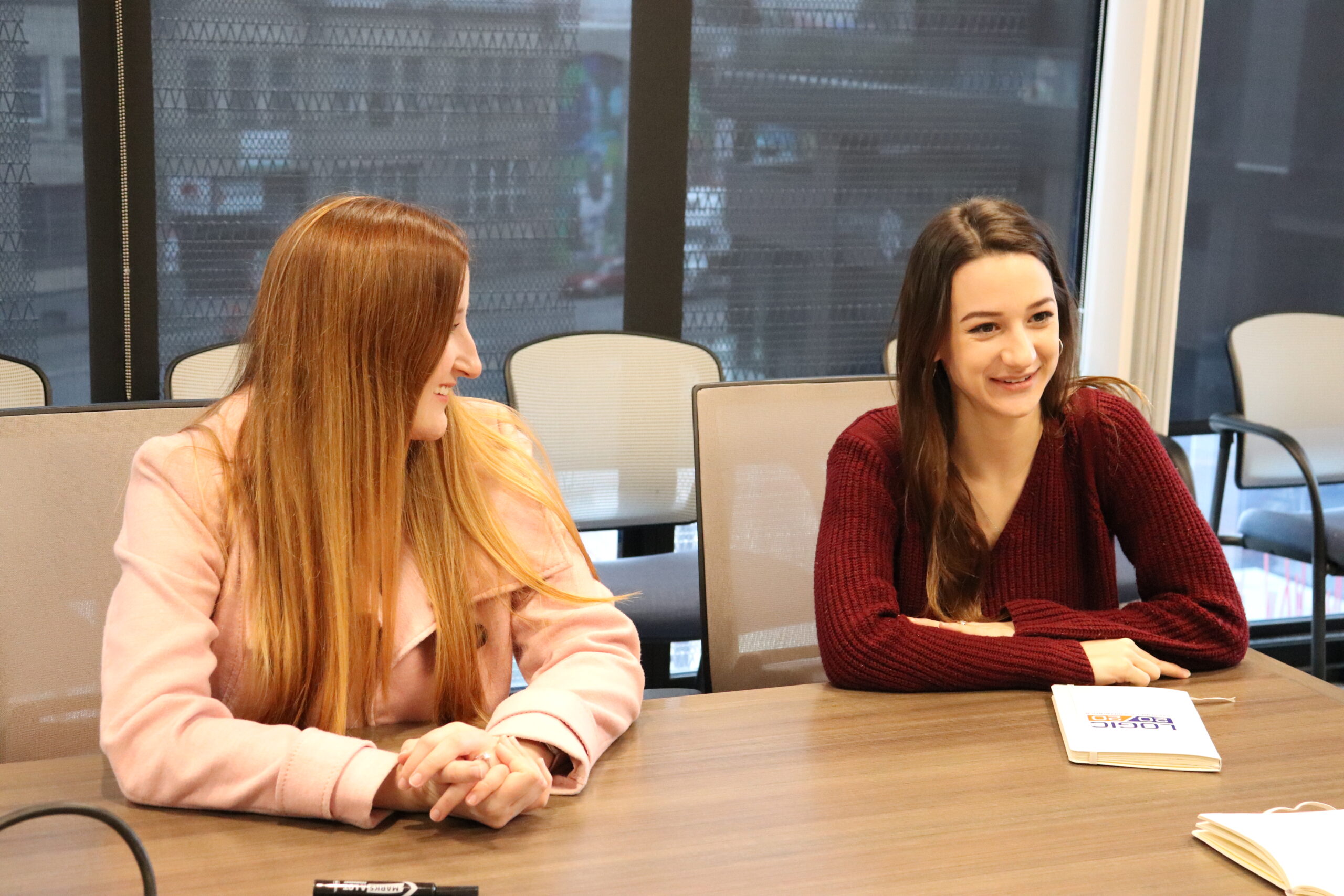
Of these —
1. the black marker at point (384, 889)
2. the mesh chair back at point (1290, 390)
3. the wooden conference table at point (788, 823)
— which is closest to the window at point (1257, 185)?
the mesh chair back at point (1290, 390)

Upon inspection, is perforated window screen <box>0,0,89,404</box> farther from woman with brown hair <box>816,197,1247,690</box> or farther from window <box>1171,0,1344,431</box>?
window <box>1171,0,1344,431</box>

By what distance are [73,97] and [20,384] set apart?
80cm

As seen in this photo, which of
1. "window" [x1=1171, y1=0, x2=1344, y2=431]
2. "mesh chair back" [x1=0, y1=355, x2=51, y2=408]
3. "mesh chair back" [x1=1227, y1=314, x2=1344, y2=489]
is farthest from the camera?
"window" [x1=1171, y1=0, x2=1344, y2=431]

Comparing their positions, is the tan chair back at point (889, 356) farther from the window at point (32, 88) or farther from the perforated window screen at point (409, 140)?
the window at point (32, 88)

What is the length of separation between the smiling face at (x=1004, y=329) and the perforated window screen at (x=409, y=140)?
1.87 metres

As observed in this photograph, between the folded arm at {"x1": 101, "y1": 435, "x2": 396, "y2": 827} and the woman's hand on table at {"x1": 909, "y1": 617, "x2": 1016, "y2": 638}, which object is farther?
the woman's hand on table at {"x1": 909, "y1": 617, "x2": 1016, "y2": 638}

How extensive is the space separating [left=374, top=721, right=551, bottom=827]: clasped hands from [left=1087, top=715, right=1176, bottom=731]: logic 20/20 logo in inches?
25.4

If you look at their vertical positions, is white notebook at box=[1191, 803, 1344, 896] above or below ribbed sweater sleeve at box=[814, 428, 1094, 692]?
below

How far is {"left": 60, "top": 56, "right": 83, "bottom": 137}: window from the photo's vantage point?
10.1ft

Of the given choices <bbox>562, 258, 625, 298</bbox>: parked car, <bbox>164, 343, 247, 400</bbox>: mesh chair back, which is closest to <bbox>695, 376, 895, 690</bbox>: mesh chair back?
<bbox>164, 343, 247, 400</bbox>: mesh chair back

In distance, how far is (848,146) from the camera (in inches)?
146

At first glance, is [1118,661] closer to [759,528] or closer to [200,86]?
[759,528]

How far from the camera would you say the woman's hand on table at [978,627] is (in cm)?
167

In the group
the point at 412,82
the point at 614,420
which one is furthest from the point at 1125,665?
the point at 412,82
